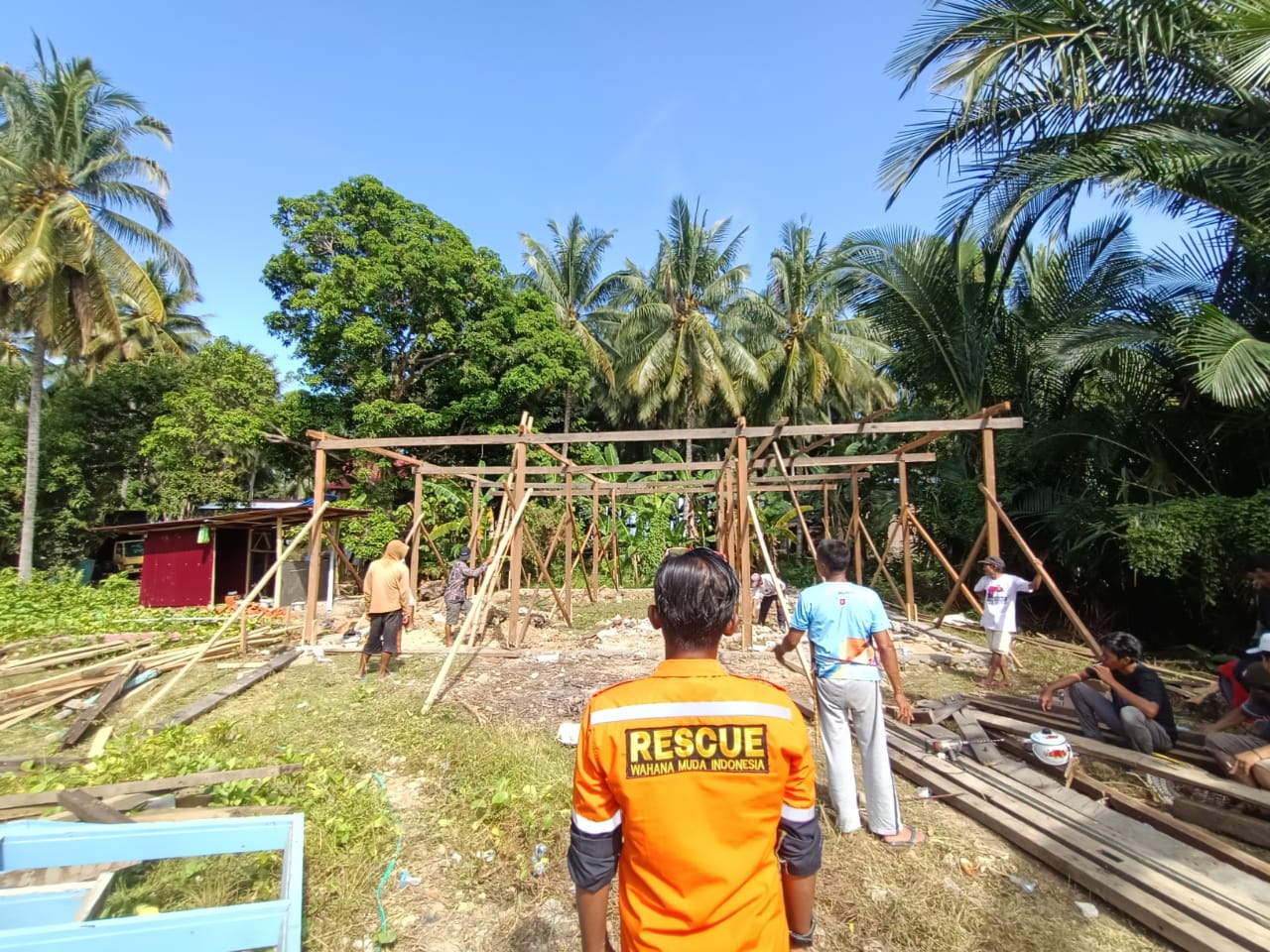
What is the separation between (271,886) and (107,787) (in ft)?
4.68

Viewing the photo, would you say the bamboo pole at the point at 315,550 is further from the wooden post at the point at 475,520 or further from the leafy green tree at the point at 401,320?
the leafy green tree at the point at 401,320

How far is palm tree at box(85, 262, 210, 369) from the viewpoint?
79.4 feet

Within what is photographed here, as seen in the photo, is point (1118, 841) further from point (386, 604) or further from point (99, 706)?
point (99, 706)

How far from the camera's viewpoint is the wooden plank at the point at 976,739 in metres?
4.79

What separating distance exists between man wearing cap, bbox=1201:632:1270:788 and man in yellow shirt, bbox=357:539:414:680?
737cm

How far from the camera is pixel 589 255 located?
25406 mm

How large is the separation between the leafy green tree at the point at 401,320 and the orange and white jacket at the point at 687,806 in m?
17.6

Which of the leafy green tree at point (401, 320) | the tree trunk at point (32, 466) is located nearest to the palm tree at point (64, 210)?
the tree trunk at point (32, 466)

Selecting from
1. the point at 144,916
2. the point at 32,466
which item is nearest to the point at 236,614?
the point at 144,916

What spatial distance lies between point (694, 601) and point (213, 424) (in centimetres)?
2107

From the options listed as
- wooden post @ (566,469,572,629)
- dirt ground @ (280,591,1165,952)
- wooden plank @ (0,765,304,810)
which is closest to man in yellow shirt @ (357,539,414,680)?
dirt ground @ (280,591,1165,952)

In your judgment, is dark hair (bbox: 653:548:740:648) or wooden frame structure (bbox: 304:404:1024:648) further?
wooden frame structure (bbox: 304:404:1024:648)

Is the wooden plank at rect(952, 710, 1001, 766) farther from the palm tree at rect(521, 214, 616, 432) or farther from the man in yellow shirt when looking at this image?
the palm tree at rect(521, 214, 616, 432)

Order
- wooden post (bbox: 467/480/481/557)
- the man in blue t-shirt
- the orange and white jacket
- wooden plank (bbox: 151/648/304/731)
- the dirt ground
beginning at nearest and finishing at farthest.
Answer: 1. the orange and white jacket
2. the dirt ground
3. the man in blue t-shirt
4. wooden plank (bbox: 151/648/304/731)
5. wooden post (bbox: 467/480/481/557)
